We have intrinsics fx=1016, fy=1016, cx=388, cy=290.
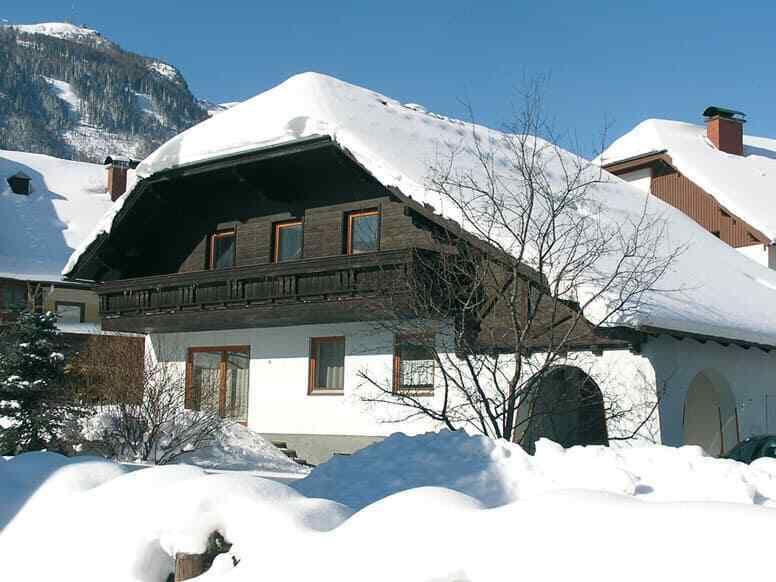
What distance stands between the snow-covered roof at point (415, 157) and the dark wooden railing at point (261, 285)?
1.21m

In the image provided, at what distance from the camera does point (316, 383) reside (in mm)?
20062

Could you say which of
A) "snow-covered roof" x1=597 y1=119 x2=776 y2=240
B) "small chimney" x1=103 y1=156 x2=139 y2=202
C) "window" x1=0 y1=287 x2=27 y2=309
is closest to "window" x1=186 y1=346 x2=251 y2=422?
"snow-covered roof" x1=597 y1=119 x2=776 y2=240

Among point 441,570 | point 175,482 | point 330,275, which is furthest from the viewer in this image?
point 330,275

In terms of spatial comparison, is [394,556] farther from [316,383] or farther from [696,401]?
[696,401]

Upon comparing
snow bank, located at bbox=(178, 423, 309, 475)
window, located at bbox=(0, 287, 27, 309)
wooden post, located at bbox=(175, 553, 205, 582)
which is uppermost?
window, located at bbox=(0, 287, 27, 309)

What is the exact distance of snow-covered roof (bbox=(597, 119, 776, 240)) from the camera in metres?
26.6

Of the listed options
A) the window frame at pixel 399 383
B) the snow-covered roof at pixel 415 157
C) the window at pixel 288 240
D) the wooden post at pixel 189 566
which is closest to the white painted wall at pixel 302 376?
the window frame at pixel 399 383

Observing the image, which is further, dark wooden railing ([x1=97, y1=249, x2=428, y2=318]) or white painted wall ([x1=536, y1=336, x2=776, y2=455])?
dark wooden railing ([x1=97, y1=249, x2=428, y2=318])

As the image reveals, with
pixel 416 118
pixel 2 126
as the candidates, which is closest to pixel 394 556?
pixel 416 118

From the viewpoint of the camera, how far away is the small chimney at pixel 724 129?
1235 inches

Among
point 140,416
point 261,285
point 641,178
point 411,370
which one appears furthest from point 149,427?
point 641,178

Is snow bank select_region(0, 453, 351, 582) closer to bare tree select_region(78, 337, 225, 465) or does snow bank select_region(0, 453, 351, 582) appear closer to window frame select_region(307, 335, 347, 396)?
bare tree select_region(78, 337, 225, 465)

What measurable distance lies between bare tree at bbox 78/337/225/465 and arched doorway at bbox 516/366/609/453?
5470mm

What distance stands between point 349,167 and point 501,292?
6827 millimetres
